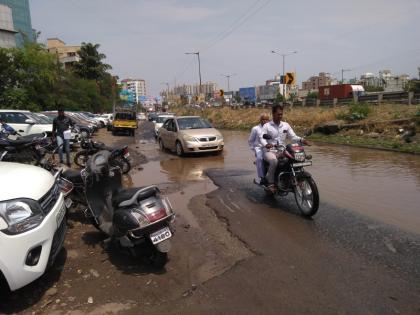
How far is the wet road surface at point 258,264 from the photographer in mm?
3590

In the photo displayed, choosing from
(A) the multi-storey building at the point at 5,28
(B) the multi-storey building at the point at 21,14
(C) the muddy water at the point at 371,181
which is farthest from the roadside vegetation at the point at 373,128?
(B) the multi-storey building at the point at 21,14

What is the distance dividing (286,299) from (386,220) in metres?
3.08

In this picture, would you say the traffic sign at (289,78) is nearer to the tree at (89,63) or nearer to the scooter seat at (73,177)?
the scooter seat at (73,177)

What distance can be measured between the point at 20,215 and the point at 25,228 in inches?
4.9

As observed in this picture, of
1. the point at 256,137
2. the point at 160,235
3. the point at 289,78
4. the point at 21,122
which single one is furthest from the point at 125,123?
the point at 160,235

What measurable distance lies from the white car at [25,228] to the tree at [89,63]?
61770mm

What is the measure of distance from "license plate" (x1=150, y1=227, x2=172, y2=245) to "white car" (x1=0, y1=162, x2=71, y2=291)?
96 cm

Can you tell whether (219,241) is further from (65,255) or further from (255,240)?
(65,255)

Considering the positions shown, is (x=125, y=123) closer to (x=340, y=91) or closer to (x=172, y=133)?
(x=172, y=133)

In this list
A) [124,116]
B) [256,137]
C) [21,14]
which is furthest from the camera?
[21,14]

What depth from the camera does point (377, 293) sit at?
12.0 ft

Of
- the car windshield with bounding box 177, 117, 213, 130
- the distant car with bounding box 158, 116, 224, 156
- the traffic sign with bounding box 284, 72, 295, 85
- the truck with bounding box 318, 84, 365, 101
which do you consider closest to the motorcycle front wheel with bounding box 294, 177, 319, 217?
the distant car with bounding box 158, 116, 224, 156

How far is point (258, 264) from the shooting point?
4.42m

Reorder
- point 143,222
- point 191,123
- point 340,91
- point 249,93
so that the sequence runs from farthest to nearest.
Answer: point 249,93
point 340,91
point 191,123
point 143,222
